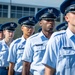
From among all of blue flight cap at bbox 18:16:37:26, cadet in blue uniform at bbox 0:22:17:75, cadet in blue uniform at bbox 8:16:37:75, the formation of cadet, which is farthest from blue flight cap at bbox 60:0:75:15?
cadet in blue uniform at bbox 0:22:17:75

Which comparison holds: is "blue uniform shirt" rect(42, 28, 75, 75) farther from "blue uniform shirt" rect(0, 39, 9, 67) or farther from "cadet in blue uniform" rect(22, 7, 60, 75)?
"blue uniform shirt" rect(0, 39, 9, 67)

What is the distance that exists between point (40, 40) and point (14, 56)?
5.11ft

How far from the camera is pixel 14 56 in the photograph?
6.43 m

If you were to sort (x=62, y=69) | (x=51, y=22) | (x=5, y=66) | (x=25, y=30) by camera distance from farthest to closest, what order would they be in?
1. (x=5, y=66)
2. (x=25, y=30)
3. (x=51, y=22)
4. (x=62, y=69)

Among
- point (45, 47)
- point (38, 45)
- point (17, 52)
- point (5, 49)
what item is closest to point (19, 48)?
point (17, 52)

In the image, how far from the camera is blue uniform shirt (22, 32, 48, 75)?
190 inches

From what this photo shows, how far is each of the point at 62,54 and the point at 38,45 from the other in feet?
5.39

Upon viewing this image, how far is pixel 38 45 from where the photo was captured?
4.98 metres

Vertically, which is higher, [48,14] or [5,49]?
[48,14]

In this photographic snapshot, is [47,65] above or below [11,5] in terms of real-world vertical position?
below

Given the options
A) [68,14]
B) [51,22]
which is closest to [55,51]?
[68,14]

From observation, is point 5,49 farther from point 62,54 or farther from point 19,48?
point 62,54

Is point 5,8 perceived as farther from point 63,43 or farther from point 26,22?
point 63,43

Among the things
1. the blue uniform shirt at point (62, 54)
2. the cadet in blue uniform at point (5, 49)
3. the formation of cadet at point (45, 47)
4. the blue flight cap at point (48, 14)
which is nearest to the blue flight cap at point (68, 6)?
the formation of cadet at point (45, 47)
